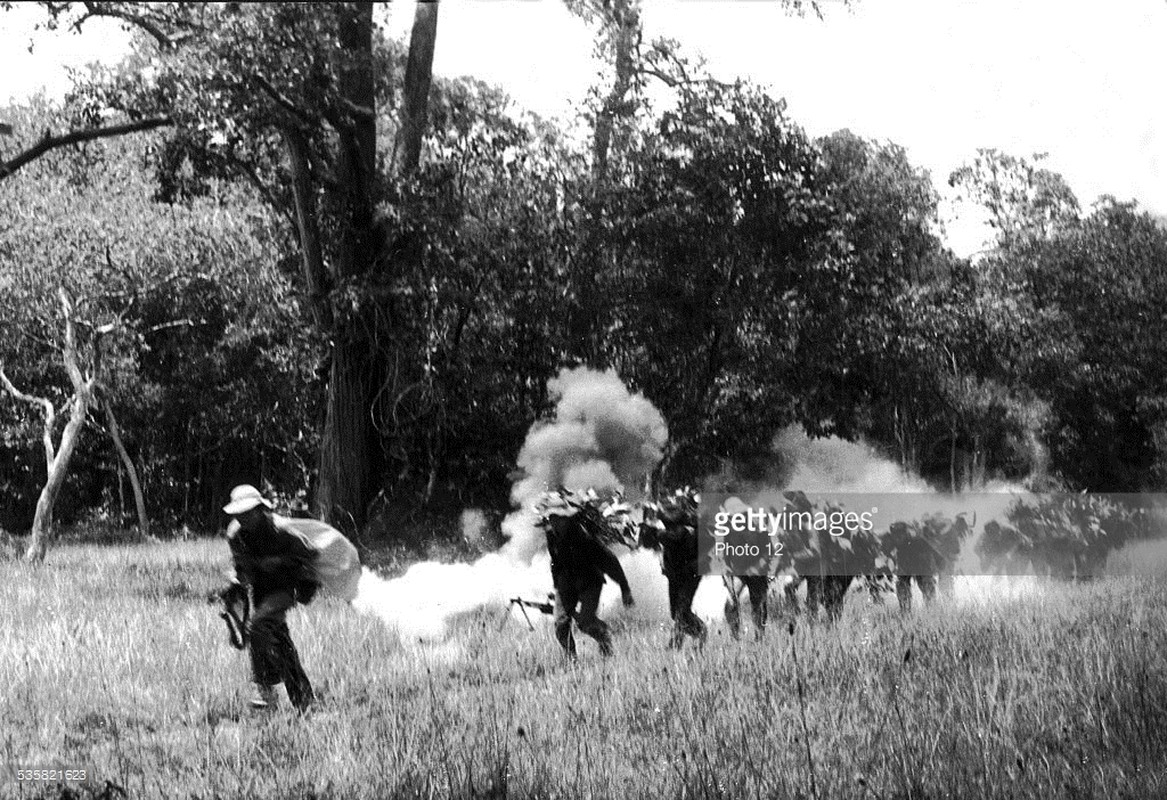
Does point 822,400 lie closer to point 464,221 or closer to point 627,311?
point 627,311

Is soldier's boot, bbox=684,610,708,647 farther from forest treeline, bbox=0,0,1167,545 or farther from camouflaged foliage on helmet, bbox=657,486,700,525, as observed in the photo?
forest treeline, bbox=0,0,1167,545

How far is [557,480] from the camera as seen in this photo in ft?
18.5

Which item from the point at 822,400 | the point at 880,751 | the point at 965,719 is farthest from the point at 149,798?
the point at 822,400

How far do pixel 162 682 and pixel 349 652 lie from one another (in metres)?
0.81

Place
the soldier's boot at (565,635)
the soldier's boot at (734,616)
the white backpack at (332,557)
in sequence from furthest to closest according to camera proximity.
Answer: the soldier's boot at (734,616), the soldier's boot at (565,635), the white backpack at (332,557)

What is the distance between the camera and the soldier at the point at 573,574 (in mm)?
5449

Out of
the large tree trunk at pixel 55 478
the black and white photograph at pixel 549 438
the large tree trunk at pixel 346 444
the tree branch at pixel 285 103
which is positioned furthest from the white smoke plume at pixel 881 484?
the large tree trunk at pixel 55 478

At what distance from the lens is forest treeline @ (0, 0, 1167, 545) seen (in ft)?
13.2

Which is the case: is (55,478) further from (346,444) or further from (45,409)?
(346,444)

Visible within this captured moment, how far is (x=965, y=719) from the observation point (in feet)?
13.9

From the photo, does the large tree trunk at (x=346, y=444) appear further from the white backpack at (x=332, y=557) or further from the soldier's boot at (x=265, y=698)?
the soldier's boot at (x=265, y=698)

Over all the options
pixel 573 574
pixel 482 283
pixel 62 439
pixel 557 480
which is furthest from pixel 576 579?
pixel 62 439

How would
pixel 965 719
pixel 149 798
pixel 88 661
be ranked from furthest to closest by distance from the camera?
pixel 965 719 → pixel 88 661 → pixel 149 798

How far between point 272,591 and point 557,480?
164cm
